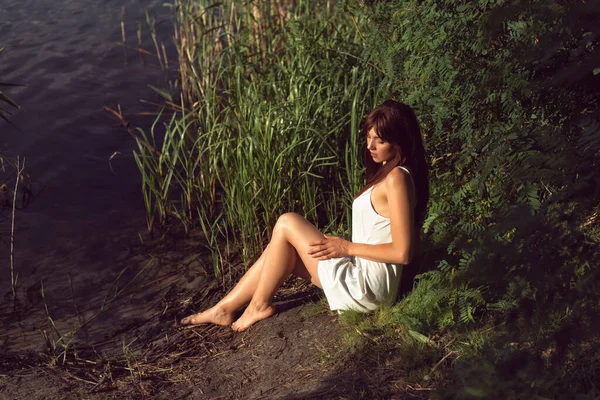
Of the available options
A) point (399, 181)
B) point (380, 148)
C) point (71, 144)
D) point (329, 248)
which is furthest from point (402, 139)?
point (71, 144)

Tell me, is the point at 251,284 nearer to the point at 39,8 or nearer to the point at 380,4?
the point at 380,4

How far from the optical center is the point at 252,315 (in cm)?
412

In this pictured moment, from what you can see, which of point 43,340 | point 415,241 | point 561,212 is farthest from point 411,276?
point 43,340

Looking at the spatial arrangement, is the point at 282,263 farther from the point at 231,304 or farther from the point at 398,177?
the point at 398,177

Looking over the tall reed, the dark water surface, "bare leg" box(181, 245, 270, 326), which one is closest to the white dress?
"bare leg" box(181, 245, 270, 326)

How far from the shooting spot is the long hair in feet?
11.5

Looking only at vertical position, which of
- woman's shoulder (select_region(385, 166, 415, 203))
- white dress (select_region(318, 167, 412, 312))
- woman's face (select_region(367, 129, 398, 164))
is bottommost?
white dress (select_region(318, 167, 412, 312))

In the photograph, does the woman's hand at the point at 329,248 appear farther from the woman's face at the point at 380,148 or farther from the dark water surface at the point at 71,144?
the dark water surface at the point at 71,144

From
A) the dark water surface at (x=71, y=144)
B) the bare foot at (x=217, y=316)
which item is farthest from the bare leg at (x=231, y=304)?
the dark water surface at (x=71, y=144)

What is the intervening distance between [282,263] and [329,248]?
0.32m

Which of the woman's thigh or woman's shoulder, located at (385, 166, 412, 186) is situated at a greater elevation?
woman's shoulder, located at (385, 166, 412, 186)

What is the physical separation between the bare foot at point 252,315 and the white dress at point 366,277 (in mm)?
436

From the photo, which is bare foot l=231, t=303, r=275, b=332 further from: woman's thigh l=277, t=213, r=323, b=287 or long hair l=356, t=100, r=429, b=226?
long hair l=356, t=100, r=429, b=226

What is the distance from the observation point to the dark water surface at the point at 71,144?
5223mm
